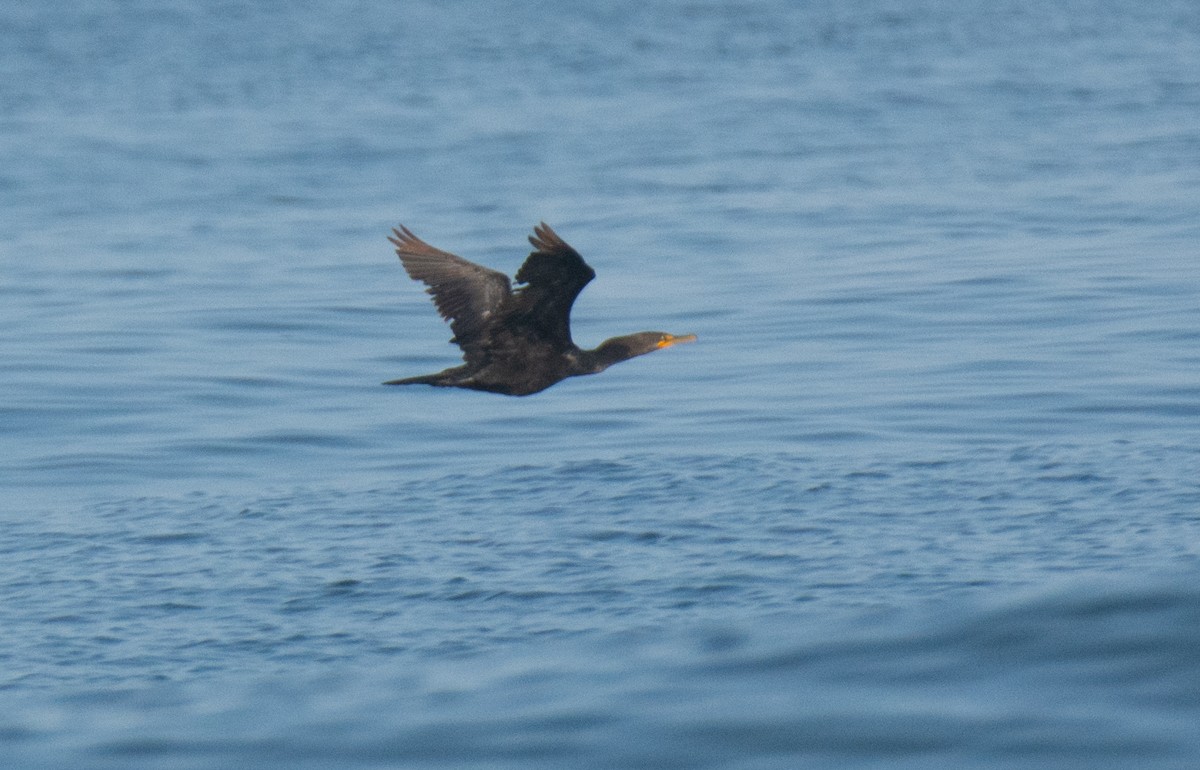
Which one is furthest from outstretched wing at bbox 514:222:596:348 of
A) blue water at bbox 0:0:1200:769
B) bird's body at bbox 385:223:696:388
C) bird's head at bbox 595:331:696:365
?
blue water at bbox 0:0:1200:769

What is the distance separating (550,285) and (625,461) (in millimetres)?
3090

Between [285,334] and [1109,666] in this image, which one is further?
[285,334]

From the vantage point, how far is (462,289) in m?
9.83

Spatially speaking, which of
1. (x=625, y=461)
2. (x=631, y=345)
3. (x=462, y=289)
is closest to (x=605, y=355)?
(x=631, y=345)

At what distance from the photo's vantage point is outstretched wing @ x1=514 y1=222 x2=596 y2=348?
9.04 meters

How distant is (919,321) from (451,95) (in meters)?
19.5

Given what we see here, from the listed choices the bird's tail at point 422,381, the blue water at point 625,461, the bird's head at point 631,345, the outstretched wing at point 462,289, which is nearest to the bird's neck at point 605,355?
the bird's head at point 631,345

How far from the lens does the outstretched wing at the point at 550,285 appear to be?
29.7 ft

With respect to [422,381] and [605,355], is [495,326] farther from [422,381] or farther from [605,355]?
[605,355]

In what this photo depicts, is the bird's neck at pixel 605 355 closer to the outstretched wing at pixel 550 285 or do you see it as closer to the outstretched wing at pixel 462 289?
the outstretched wing at pixel 550 285

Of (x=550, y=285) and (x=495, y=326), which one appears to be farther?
(x=495, y=326)

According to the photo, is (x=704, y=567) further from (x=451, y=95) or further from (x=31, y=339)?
(x=451, y=95)

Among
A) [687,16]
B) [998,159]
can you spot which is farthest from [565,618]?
[687,16]

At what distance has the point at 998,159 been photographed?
87.1 feet
